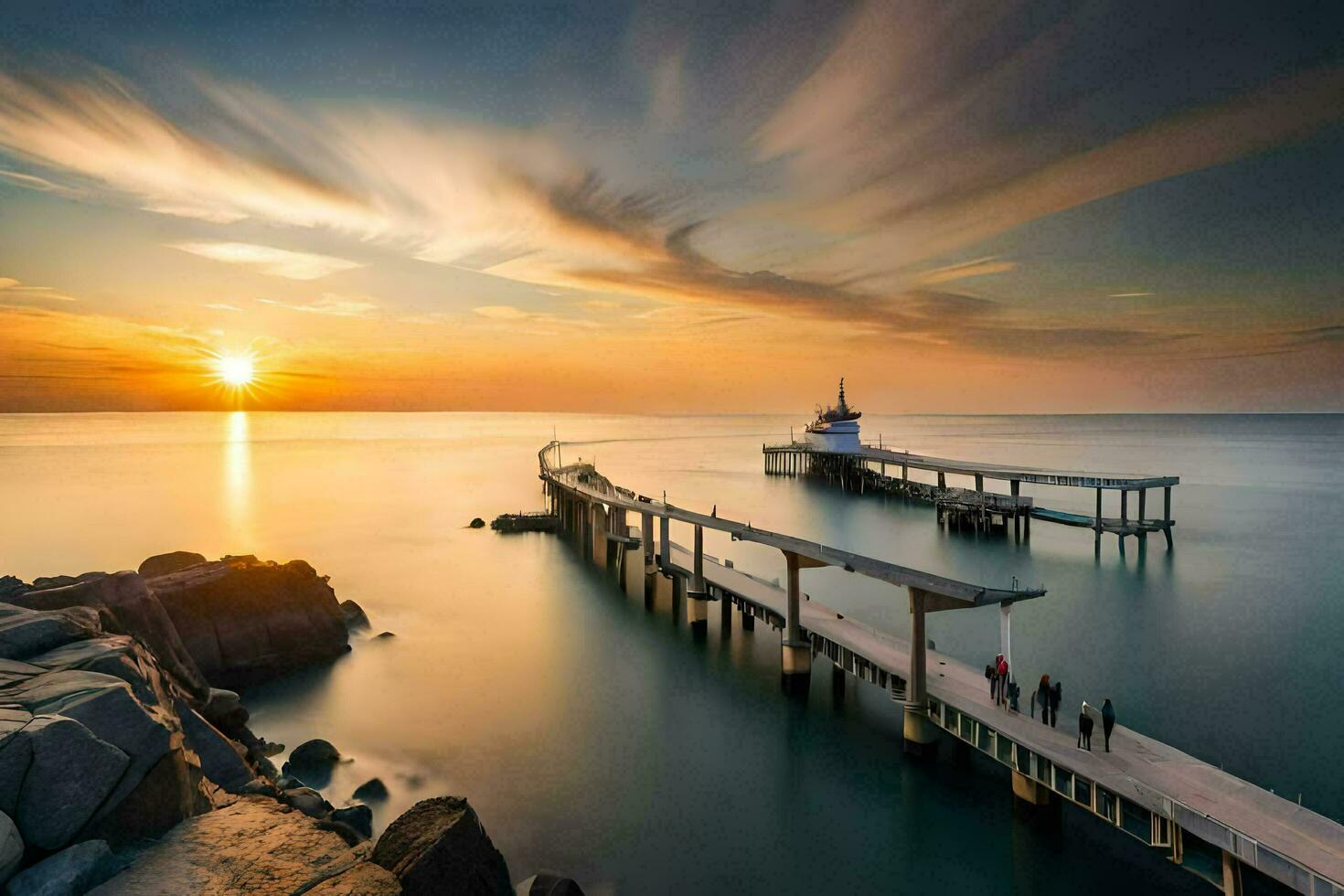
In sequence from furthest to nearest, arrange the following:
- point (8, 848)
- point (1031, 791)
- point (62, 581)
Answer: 1. point (62, 581)
2. point (1031, 791)
3. point (8, 848)

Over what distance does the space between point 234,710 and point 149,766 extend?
9.40m

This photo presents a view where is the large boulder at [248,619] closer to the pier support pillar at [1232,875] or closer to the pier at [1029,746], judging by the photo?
the pier at [1029,746]

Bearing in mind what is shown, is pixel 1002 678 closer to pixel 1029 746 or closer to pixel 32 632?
pixel 1029 746

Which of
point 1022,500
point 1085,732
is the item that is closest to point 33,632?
point 1085,732

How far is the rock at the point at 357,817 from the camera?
51.8ft

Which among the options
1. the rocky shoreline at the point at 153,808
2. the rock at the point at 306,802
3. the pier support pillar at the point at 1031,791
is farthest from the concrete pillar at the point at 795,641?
the rock at the point at 306,802

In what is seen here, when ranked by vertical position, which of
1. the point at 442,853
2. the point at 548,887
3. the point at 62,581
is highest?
the point at 62,581

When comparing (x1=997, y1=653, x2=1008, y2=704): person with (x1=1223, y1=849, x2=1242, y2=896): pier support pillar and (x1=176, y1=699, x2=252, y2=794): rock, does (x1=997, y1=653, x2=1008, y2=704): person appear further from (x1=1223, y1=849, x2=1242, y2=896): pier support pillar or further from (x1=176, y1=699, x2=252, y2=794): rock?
(x1=176, y1=699, x2=252, y2=794): rock

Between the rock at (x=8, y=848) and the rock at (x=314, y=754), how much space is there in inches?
393

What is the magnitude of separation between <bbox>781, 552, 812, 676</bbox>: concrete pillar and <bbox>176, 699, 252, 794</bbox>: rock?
15.5m

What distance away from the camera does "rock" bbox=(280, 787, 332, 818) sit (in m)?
15.2

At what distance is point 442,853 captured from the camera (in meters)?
12.0

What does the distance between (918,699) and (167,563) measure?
27949 millimetres

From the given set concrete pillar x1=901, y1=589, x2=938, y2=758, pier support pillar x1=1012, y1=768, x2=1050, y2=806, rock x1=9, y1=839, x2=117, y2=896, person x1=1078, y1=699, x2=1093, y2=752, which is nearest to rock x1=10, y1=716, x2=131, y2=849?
rock x1=9, y1=839, x2=117, y2=896
